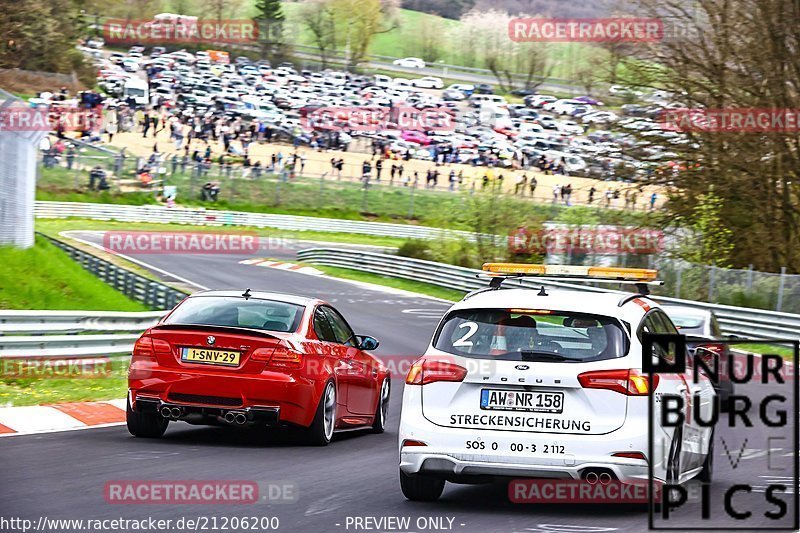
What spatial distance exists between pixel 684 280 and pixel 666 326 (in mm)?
23088

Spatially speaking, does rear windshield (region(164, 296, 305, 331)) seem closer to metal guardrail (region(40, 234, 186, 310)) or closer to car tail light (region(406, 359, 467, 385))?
car tail light (region(406, 359, 467, 385))

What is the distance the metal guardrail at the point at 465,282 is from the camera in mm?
26609

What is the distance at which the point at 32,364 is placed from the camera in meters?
14.9

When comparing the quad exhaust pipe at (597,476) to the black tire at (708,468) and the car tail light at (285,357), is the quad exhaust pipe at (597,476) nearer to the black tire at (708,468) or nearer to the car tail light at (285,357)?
the black tire at (708,468)

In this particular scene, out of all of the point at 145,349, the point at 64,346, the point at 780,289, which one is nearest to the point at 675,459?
the point at 145,349

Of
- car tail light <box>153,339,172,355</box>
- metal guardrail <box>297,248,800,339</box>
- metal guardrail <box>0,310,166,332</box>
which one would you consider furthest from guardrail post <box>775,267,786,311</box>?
car tail light <box>153,339,172,355</box>

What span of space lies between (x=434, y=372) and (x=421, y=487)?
0.86 metres

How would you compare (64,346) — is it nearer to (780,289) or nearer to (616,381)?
(616,381)

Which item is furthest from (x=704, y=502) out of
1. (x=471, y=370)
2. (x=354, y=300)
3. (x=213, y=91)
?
(x=213, y=91)

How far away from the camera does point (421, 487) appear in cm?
820

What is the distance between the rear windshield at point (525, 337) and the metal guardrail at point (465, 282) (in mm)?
8609

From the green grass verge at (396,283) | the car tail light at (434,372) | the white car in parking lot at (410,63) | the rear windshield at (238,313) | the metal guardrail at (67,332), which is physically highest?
the white car in parking lot at (410,63)

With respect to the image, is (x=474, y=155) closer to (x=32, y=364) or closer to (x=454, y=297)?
(x=454, y=297)

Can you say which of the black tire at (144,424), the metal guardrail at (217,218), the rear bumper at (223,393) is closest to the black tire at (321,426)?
the rear bumper at (223,393)
